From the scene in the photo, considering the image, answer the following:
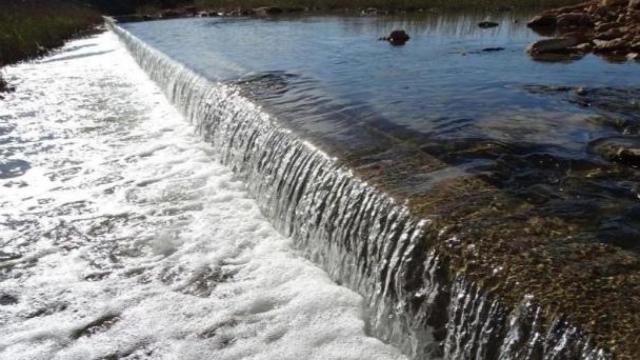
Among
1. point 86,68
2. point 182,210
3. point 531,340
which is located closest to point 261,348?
point 531,340

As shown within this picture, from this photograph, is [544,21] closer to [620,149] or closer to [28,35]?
[620,149]

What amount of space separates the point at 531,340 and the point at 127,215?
556 centimetres

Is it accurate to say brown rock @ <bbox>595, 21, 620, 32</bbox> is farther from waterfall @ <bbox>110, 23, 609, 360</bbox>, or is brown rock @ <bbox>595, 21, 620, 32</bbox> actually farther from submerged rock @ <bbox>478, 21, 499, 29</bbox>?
waterfall @ <bbox>110, 23, 609, 360</bbox>

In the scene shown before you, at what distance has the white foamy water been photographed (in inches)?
182

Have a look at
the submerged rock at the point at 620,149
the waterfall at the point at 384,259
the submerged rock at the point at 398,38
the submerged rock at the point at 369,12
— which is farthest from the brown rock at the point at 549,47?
the submerged rock at the point at 369,12

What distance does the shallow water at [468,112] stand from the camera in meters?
5.06

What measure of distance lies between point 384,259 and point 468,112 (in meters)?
4.01

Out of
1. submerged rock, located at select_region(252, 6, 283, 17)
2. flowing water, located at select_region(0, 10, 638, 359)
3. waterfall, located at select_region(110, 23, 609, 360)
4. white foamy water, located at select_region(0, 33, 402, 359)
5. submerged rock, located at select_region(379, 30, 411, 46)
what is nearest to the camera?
waterfall, located at select_region(110, 23, 609, 360)

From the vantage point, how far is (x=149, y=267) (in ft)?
19.3

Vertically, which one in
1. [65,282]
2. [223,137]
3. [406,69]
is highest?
[406,69]

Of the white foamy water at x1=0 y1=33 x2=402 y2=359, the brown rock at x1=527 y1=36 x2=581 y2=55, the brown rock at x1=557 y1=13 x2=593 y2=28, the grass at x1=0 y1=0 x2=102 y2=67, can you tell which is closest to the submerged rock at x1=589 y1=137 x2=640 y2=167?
the white foamy water at x1=0 y1=33 x2=402 y2=359

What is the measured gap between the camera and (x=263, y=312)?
498 cm

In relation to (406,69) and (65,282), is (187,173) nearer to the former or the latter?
(65,282)

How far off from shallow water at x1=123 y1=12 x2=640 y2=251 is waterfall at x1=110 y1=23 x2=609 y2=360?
1.04 feet
